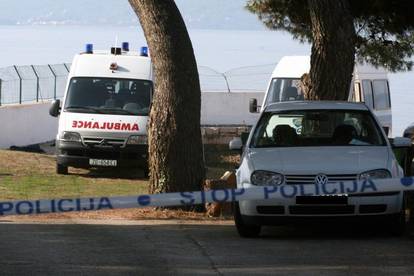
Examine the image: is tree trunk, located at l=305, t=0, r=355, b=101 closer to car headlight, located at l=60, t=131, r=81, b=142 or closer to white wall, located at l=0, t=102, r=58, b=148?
car headlight, located at l=60, t=131, r=81, b=142

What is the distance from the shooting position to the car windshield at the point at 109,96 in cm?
2145

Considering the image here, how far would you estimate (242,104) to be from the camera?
37094 mm

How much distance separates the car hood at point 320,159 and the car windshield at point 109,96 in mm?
9115

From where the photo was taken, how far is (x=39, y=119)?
1184 inches

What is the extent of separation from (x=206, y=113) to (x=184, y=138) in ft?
70.0

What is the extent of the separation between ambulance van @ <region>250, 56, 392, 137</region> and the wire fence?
8252mm

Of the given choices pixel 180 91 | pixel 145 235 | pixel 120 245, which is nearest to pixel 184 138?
pixel 180 91

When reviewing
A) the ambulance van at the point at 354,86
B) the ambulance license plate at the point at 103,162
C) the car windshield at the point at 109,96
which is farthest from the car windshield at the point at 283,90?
the ambulance license plate at the point at 103,162

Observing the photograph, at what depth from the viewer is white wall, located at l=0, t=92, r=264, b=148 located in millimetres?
28125

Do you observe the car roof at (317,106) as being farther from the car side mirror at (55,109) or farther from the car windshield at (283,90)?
the car windshield at (283,90)

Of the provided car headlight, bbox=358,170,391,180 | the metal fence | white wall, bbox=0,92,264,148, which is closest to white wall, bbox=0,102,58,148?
white wall, bbox=0,92,264,148

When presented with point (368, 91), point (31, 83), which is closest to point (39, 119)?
point (31, 83)

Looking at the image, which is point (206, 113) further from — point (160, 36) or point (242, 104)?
point (160, 36)

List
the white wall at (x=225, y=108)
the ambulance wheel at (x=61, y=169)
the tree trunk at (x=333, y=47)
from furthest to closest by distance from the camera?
the white wall at (x=225, y=108) → the ambulance wheel at (x=61, y=169) → the tree trunk at (x=333, y=47)
